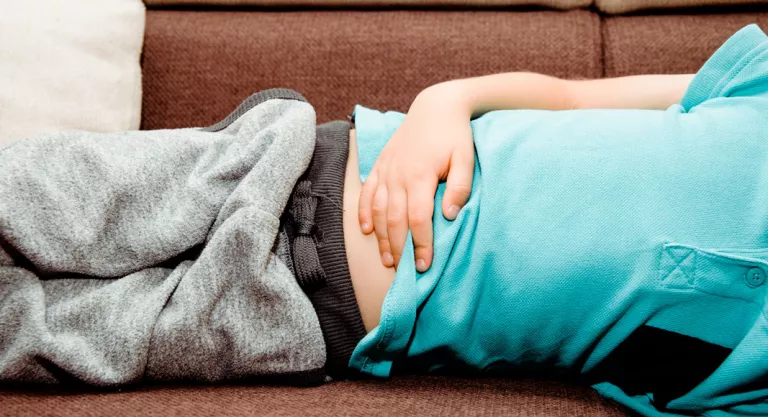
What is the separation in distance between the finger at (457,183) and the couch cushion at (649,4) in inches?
23.3

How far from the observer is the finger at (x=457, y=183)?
0.64 meters

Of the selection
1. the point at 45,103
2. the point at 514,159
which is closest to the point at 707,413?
the point at 514,159

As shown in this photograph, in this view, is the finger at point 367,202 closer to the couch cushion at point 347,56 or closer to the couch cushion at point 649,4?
the couch cushion at point 347,56

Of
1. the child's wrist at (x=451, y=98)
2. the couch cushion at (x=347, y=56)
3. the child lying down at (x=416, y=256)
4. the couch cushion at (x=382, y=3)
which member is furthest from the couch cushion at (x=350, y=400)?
the couch cushion at (x=382, y=3)

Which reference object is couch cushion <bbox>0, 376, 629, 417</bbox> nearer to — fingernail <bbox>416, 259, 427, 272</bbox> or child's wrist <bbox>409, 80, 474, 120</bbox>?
fingernail <bbox>416, 259, 427, 272</bbox>

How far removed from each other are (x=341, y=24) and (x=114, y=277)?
0.65 m

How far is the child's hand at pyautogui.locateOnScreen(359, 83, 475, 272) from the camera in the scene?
25.2 inches

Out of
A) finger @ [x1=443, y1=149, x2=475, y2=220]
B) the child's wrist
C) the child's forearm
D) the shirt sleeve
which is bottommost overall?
finger @ [x1=443, y1=149, x2=475, y2=220]

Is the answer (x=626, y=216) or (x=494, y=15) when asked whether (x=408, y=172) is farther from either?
(x=494, y=15)

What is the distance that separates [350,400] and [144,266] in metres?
0.26

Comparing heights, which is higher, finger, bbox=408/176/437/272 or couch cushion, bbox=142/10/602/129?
couch cushion, bbox=142/10/602/129

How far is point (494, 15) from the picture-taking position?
1086 mm

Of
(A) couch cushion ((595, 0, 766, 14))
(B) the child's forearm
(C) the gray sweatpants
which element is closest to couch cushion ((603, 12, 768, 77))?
(A) couch cushion ((595, 0, 766, 14))

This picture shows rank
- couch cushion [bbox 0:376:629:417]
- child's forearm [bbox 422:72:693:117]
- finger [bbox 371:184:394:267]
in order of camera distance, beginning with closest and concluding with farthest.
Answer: couch cushion [bbox 0:376:629:417], finger [bbox 371:184:394:267], child's forearm [bbox 422:72:693:117]
